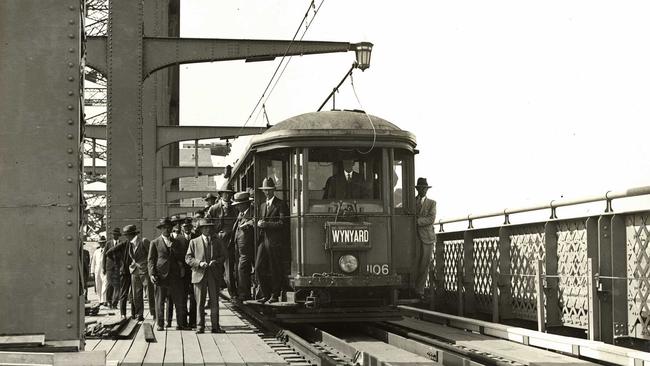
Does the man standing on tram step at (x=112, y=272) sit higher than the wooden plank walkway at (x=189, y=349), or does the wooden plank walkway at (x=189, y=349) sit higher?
the man standing on tram step at (x=112, y=272)

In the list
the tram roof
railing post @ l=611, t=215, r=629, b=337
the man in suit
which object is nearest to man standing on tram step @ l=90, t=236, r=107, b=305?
the tram roof

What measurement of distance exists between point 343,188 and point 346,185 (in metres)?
0.06

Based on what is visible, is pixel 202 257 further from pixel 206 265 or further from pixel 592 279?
pixel 592 279

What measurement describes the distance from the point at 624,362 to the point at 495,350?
214 cm

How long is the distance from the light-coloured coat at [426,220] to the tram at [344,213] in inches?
11.8

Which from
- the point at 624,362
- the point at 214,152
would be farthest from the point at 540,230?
the point at 214,152

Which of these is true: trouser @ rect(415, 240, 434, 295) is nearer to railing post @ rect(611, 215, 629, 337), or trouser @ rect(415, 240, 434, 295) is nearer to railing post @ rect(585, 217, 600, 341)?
railing post @ rect(585, 217, 600, 341)

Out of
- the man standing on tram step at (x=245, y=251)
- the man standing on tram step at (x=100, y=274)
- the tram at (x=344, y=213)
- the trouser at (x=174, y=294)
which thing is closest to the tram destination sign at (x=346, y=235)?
the tram at (x=344, y=213)

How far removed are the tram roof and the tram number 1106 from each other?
1.64m

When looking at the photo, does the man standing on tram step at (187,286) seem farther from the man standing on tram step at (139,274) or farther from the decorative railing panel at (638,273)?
the decorative railing panel at (638,273)

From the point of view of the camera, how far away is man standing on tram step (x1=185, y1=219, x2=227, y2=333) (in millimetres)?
12352

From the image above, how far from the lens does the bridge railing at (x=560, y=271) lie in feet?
31.5

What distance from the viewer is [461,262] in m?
15.1

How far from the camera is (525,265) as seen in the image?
1255cm
